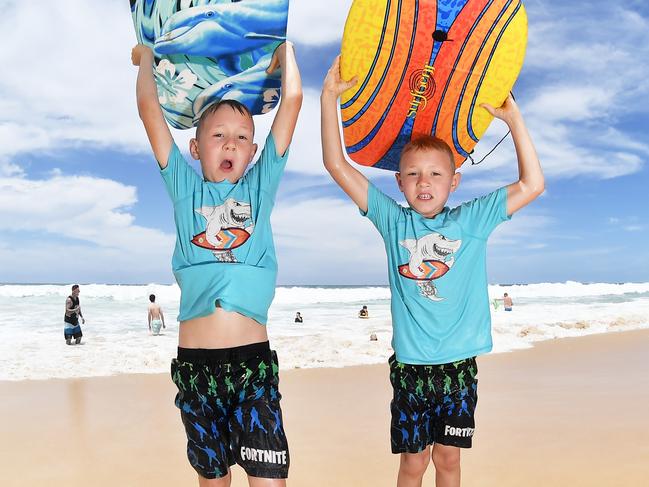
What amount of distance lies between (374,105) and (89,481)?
2876 millimetres

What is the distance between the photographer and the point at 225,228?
2.50 m

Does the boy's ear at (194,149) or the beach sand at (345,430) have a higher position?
the boy's ear at (194,149)

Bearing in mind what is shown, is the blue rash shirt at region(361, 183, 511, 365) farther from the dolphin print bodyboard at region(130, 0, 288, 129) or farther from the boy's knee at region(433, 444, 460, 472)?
the dolphin print bodyboard at region(130, 0, 288, 129)

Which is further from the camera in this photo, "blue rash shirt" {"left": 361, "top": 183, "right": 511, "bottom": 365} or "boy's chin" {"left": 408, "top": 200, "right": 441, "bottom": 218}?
"boy's chin" {"left": 408, "top": 200, "right": 441, "bottom": 218}

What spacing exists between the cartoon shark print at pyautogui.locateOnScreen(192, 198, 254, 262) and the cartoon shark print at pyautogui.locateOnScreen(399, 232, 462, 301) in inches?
29.8

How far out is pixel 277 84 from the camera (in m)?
3.12

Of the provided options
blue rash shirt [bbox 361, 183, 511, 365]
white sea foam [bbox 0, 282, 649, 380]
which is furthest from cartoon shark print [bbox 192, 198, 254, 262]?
white sea foam [bbox 0, 282, 649, 380]

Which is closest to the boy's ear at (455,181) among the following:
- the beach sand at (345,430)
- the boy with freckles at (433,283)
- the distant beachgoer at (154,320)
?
the boy with freckles at (433,283)

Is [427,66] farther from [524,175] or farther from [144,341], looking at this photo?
[144,341]

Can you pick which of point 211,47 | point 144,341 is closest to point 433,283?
point 211,47

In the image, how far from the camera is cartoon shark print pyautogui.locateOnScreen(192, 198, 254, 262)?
2.47 meters

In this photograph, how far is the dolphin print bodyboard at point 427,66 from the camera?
295 cm

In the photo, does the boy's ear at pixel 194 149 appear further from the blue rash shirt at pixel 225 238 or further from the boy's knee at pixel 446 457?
the boy's knee at pixel 446 457

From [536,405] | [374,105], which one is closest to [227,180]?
[374,105]
